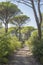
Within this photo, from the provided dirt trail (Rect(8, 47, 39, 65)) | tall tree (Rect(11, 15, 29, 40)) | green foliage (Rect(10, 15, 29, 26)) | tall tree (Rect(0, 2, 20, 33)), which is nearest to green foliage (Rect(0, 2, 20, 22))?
tall tree (Rect(0, 2, 20, 33))

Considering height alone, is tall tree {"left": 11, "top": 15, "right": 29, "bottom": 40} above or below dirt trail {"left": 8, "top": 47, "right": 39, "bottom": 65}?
below

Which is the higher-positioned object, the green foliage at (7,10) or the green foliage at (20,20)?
the green foliage at (7,10)

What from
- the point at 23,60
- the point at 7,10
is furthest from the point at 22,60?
the point at 7,10

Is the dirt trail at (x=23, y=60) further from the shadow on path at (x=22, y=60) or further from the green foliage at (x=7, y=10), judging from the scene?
the green foliage at (x=7, y=10)

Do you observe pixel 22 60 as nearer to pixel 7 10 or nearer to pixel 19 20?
pixel 7 10

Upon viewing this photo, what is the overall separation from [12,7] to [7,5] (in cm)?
81

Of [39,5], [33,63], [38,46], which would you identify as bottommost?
[33,63]

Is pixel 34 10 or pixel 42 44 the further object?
pixel 34 10

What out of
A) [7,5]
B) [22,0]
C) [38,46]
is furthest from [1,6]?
[38,46]

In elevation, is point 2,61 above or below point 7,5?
below

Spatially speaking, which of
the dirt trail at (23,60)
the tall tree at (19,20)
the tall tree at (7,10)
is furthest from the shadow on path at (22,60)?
the tall tree at (19,20)

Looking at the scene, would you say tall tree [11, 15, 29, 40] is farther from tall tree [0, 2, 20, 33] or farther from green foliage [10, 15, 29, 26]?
tall tree [0, 2, 20, 33]

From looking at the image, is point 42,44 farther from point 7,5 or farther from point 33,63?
point 7,5

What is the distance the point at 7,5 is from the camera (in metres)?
26.4
